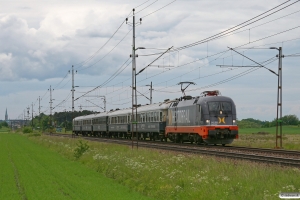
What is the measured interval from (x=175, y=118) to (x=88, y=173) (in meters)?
22.7

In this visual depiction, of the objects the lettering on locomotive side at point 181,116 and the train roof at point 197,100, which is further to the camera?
the lettering on locomotive side at point 181,116

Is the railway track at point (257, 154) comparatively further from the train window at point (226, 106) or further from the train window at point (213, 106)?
the train window at point (226, 106)

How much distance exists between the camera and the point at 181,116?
45.0 m

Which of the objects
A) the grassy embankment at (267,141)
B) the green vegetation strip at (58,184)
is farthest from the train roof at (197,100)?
the green vegetation strip at (58,184)

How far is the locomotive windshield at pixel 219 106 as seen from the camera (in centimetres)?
3956

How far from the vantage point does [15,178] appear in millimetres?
23000

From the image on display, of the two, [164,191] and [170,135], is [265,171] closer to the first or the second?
[164,191]

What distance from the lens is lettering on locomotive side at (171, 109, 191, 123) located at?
43188mm

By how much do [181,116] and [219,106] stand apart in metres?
5.91

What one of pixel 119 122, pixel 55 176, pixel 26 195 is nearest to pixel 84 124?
pixel 119 122

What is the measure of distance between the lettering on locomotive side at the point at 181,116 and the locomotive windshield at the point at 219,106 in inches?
140

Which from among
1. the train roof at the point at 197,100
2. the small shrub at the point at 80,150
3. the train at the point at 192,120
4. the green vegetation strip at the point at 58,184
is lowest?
the green vegetation strip at the point at 58,184

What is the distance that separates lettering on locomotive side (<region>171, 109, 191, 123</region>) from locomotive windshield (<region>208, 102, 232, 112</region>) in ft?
11.7

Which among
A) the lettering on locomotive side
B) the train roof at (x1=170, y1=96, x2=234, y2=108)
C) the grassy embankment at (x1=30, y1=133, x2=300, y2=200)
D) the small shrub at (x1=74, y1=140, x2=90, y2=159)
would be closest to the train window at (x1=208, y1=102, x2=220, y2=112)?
the train roof at (x1=170, y1=96, x2=234, y2=108)
